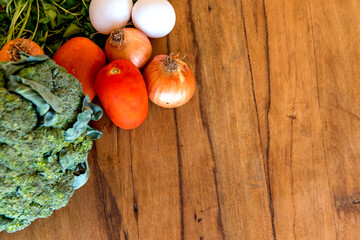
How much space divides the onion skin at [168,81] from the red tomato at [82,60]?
0.40 ft

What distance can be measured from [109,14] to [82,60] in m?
0.13

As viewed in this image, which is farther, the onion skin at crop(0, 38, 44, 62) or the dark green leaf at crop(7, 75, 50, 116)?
the onion skin at crop(0, 38, 44, 62)

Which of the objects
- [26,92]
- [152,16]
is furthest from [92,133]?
[152,16]

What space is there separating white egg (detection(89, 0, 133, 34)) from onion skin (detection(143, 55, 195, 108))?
126 mm

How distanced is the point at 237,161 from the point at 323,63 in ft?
1.18

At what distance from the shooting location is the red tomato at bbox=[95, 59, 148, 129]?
68cm

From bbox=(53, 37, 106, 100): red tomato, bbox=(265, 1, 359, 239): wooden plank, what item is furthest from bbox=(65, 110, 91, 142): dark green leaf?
bbox=(265, 1, 359, 239): wooden plank

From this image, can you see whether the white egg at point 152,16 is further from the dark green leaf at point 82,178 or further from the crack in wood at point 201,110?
the dark green leaf at point 82,178

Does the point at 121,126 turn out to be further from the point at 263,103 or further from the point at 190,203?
the point at 263,103

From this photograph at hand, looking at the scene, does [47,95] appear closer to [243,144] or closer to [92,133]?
[92,133]

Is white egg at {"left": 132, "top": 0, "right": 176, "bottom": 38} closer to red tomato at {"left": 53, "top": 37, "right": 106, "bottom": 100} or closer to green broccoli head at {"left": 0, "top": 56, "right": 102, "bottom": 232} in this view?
red tomato at {"left": 53, "top": 37, "right": 106, "bottom": 100}


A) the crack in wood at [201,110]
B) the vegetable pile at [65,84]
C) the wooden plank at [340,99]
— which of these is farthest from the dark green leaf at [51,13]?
the wooden plank at [340,99]

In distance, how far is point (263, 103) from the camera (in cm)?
83

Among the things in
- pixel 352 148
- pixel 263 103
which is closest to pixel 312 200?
pixel 352 148
